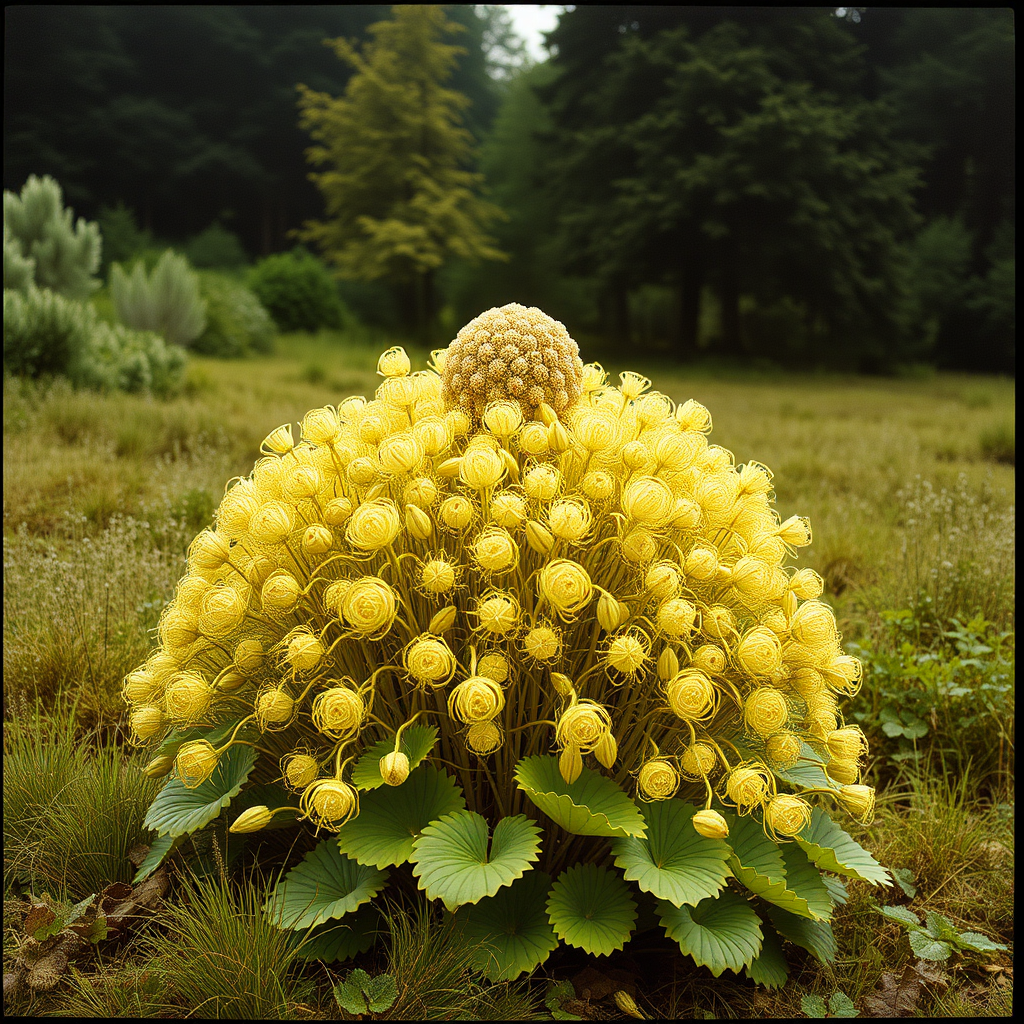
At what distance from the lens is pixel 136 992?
1478mm

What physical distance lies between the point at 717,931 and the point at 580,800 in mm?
368

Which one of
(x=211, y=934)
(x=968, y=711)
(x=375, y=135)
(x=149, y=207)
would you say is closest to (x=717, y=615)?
(x=211, y=934)

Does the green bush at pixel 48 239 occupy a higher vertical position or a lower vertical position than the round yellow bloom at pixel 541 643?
higher

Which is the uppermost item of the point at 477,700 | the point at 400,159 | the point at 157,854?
the point at 400,159

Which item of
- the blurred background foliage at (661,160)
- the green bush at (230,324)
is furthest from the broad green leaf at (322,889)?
the blurred background foliage at (661,160)

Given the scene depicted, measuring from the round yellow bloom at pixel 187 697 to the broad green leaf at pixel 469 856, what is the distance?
1.81ft

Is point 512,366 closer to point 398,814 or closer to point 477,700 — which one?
point 477,700

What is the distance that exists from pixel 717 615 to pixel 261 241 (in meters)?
34.4

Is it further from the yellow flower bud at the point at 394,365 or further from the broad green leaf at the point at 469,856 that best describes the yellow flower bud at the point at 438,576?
the yellow flower bud at the point at 394,365

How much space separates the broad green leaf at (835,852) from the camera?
1.60 m

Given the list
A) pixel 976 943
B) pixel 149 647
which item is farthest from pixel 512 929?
pixel 149 647

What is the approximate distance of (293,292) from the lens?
61.9 feet

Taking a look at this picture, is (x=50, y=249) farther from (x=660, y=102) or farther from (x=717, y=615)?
(x=660, y=102)

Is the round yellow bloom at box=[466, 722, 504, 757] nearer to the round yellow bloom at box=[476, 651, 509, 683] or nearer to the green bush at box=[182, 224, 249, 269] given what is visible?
the round yellow bloom at box=[476, 651, 509, 683]
